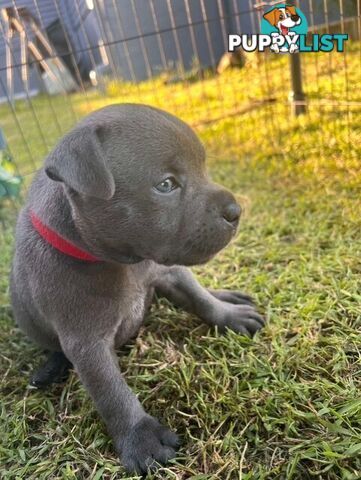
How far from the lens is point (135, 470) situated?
1694 mm

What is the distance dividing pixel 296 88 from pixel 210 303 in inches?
114

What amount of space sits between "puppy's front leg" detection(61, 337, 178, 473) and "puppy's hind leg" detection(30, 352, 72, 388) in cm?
38

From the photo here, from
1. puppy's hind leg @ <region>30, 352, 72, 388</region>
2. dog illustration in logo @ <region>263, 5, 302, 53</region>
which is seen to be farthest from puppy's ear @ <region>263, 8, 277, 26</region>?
puppy's hind leg @ <region>30, 352, 72, 388</region>

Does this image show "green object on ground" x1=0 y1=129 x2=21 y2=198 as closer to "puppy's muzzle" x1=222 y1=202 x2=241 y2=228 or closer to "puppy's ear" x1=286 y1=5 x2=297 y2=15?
"puppy's ear" x1=286 y1=5 x2=297 y2=15

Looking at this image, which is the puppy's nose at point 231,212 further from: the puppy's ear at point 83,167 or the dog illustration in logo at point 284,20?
the dog illustration in logo at point 284,20

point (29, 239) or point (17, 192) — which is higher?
point (29, 239)

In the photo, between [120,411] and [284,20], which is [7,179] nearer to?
[284,20]

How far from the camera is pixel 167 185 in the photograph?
5.56 ft

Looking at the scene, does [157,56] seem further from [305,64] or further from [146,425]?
[146,425]

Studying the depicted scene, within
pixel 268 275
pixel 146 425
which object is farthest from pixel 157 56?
pixel 146 425

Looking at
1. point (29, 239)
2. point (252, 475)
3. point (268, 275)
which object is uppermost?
point (29, 239)

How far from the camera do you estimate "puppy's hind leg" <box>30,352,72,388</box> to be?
221 cm

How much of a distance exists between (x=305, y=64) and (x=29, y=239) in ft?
12.9

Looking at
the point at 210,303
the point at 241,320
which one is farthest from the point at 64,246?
the point at 241,320
